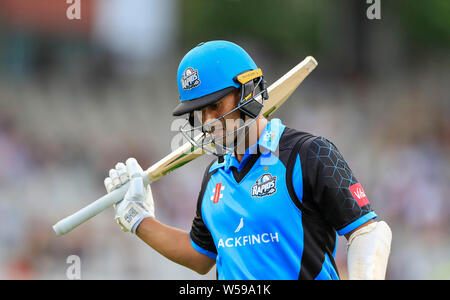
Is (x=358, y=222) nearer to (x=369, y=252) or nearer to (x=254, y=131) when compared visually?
(x=369, y=252)

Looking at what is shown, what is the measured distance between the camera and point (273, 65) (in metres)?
12.0

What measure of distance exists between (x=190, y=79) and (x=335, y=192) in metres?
0.92

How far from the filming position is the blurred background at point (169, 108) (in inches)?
337

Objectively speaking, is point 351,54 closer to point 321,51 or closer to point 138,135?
point 321,51

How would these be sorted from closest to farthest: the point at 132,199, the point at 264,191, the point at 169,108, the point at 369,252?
the point at 369,252, the point at 264,191, the point at 132,199, the point at 169,108

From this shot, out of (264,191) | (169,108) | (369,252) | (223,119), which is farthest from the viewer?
(169,108)

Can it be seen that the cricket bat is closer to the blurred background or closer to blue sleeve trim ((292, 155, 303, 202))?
blue sleeve trim ((292, 155, 303, 202))

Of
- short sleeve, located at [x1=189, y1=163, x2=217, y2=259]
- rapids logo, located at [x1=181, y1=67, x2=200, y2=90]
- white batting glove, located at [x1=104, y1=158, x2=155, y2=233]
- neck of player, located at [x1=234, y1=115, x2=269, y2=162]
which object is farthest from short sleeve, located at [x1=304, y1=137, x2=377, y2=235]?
white batting glove, located at [x1=104, y1=158, x2=155, y2=233]

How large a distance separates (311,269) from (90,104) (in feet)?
29.6

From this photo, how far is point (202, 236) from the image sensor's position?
3475 mm

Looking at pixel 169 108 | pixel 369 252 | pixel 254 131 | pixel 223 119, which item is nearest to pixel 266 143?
pixel 254 131

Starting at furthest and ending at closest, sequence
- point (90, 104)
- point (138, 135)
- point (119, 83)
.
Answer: point (119, 83), point (90, 104), point (138, 135)

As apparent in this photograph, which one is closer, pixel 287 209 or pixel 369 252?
pixel 369 252

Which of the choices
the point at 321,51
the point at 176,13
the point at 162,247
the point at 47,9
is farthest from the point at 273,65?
the point at 162,247
